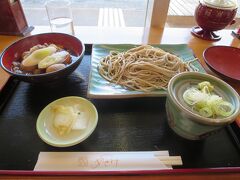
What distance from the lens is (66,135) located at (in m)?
0.59

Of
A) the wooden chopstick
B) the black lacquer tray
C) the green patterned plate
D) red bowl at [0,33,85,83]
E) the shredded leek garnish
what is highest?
→ the shredded leek garnish

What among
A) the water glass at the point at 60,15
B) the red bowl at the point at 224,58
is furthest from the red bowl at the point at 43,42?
the red bowl at the point at 224,58

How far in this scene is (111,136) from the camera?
25.0 inches

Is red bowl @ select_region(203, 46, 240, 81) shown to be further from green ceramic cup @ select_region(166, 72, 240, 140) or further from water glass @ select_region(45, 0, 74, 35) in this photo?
water glass @ select_region(45, 0, 74, 35)

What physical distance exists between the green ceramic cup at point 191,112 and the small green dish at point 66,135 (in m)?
0.27

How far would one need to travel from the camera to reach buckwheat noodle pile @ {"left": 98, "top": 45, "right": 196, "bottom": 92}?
2.74ft

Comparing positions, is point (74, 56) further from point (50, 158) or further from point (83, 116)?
point (50, 158)

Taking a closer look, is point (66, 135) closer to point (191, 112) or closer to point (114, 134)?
point (114, 134)

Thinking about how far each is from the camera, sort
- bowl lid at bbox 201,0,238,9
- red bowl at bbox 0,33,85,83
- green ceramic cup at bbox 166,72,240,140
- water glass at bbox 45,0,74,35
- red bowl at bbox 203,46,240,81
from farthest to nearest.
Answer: water glass at bbox 45,0,74,35, bowl lid at bbox 201,0,238,9, red bowl at bbox 203,46,240,81, red bowl at bbox 0,33,85,83, green ceramic cup at bbox 166,72,240,140

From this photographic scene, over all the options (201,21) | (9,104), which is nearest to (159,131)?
(9,104)

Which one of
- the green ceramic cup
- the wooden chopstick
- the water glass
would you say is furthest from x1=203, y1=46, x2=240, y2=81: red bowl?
the water glass

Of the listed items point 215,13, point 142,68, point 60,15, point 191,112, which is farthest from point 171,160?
point 60,15

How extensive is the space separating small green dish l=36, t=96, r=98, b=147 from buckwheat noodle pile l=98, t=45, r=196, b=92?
0.69 feet

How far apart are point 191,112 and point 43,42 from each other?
79cm
